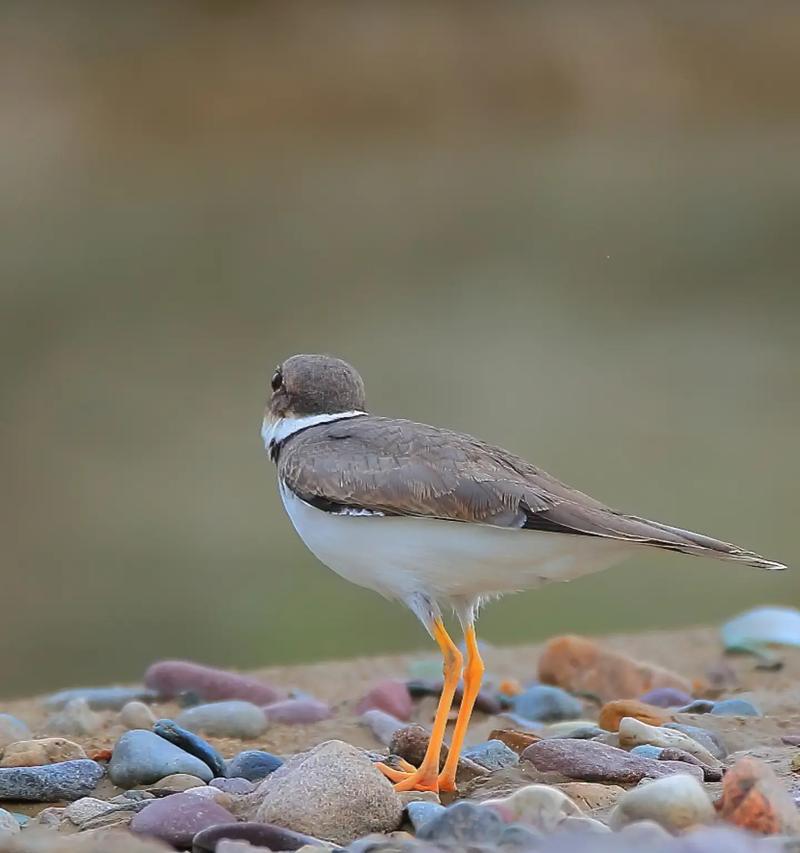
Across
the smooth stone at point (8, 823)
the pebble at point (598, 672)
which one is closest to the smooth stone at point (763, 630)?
the pebble at point (598, 672)

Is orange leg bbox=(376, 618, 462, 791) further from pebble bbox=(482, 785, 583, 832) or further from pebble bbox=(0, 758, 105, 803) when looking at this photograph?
pebble bbox=(0, 758, 105, 803)

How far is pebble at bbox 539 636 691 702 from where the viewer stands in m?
5.86

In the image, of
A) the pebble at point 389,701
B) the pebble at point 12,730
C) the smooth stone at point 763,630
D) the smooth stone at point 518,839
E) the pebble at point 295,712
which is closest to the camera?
the smooth stone at point 518,839

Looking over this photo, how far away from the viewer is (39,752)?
4523 mm

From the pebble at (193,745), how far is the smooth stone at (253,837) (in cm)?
89

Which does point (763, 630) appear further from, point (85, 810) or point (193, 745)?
point (85, 810)

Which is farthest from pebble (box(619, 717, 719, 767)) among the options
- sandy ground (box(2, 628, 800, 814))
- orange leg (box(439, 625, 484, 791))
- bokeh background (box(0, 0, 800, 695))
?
bokeh background (box(0, 0, 800, 695))

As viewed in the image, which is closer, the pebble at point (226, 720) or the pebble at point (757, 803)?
the pebble at point (757, 803)

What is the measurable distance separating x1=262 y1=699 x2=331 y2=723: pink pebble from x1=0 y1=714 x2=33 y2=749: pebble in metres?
0.81

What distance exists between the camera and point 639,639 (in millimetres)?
7082

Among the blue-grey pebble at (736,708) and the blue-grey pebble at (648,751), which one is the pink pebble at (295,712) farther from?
the blue-grey pebble at (648,751)

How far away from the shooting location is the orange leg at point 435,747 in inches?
165

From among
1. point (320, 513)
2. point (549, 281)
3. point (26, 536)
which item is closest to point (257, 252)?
point (549, 281)

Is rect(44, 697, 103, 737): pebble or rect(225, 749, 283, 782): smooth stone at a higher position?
rect(44, 697, 103, 737): pebble
